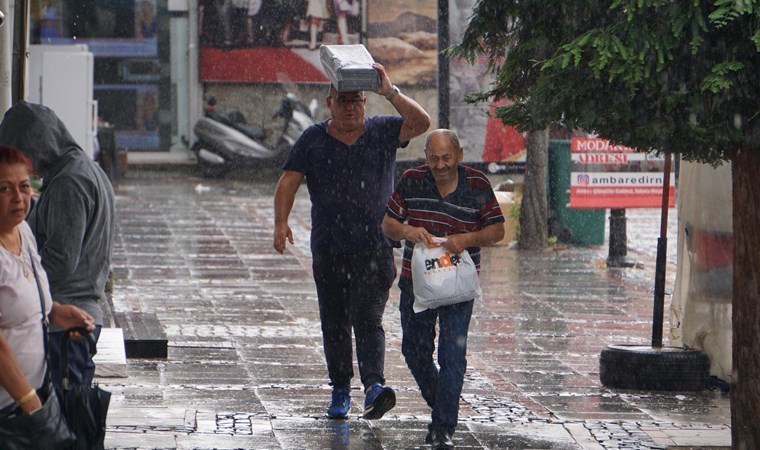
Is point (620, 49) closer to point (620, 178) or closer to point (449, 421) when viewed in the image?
point (449, 421)

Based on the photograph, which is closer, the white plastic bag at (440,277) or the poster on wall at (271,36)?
the white plastic bag at (440,277)

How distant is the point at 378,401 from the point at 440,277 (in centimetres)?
96

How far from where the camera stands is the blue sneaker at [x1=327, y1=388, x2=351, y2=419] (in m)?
7.84

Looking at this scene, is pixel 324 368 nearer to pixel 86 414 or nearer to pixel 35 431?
pixel 86 414

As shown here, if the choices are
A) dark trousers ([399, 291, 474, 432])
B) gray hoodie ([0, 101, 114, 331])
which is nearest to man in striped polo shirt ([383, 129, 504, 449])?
dark trousers ([399, 291, 474, 432])

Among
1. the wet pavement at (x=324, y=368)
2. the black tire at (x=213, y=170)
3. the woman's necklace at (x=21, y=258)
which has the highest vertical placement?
the woman's necklace at (x=21, y=258)

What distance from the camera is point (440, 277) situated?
23.2 ft

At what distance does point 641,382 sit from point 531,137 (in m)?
7.95

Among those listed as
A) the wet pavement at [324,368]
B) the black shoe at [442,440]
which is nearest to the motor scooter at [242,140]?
the wet pavement at [324,368]

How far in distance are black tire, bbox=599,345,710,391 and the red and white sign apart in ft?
23.0

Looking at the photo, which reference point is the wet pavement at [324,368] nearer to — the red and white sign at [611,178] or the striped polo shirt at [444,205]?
the red and white sign at [611,178]

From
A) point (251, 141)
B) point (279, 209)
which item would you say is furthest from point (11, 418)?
point (251, 141)

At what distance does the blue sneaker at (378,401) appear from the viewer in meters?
7.66

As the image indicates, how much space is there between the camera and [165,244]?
53.5 feet
